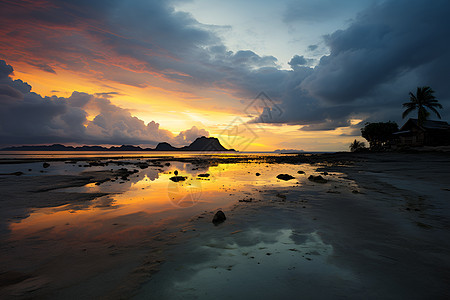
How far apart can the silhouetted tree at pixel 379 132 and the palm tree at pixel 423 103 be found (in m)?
18.1

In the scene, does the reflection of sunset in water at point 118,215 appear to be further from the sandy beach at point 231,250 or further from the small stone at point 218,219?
the small stone at point 218,219

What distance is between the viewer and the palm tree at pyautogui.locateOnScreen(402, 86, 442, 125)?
47.4 metres

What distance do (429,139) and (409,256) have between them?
193ft

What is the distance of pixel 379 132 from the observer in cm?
6662

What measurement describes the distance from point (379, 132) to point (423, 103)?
19475mm

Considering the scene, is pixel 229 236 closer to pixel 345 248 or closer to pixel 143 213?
pixel 345 248

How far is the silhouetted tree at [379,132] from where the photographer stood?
65887 mm

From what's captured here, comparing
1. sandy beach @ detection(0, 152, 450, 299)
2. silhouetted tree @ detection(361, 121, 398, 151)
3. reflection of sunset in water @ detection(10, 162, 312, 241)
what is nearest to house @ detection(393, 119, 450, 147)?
silhouetted tree @ detection(361, 121, 398, 151)

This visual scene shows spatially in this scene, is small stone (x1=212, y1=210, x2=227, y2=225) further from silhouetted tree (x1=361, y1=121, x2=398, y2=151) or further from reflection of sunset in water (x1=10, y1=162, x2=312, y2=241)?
silhouetted tree (x1=361, y1=121, x2=398, y2=151)

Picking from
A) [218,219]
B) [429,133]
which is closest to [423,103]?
[429,133]

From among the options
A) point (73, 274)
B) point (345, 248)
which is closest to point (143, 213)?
point (73, 274)

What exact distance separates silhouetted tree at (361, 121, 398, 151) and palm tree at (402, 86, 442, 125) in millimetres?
18059

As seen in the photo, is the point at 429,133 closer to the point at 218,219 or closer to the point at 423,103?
the point at 423,103

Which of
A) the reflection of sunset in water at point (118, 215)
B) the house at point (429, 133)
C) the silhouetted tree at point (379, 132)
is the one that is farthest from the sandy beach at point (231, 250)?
the silhouetted tree at point (379, 132)
